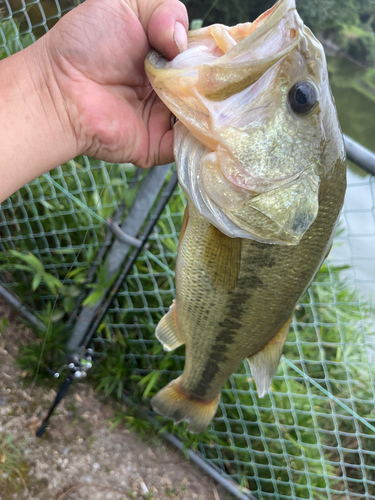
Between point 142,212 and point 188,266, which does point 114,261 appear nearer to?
point 142,212

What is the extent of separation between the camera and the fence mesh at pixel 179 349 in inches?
89.2

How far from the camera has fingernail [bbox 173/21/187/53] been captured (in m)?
0.92

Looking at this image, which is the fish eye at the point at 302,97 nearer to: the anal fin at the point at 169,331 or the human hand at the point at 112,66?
the human hand at the point at 112,66

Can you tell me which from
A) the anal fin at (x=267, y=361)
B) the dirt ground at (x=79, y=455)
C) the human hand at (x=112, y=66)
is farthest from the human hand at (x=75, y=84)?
the dirt ground at (x=79, y=455)

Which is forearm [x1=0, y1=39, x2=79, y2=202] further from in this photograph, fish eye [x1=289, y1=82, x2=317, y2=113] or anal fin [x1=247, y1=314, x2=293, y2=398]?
anal fin [x1=247, y1=314, x2=293, y2=398]

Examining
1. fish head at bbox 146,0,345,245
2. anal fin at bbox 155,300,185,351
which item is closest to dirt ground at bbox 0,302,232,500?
anal fin at bbox 155,300,185,351

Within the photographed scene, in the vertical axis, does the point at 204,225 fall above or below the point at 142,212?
above

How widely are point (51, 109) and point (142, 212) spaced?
560 millimetres

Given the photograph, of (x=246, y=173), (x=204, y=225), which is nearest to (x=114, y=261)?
(x=204, y=225)

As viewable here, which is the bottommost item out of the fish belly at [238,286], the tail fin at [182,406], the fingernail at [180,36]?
the tail fin at [182,406]

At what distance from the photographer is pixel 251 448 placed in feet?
7.68

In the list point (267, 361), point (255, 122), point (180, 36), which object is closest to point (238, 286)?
point (267, 361)

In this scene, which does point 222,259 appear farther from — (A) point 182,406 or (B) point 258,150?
(A) point 182,406

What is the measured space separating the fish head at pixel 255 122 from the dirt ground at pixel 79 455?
6.36ft
